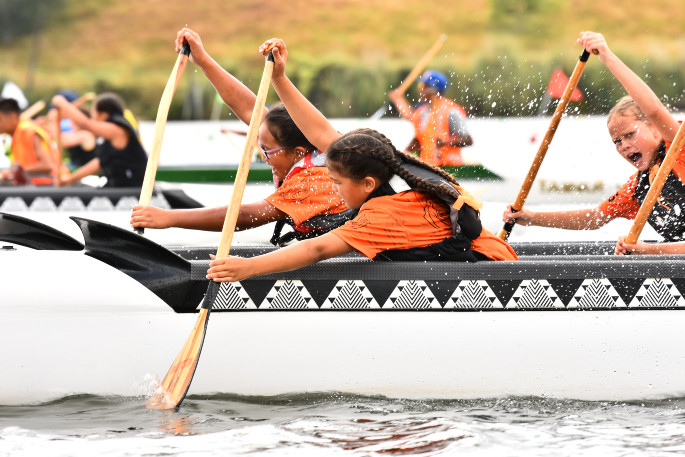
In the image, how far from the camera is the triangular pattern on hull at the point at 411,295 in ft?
13.8

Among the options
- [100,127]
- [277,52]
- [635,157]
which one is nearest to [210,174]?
[100,127]

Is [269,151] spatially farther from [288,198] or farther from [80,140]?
[80,140]

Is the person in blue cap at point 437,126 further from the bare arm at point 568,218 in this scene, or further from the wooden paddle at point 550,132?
the bare arm at point 568,218

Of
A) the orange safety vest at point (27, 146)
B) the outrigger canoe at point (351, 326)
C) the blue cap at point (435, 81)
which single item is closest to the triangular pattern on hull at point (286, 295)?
the outrigger canoe at point (351, 326)

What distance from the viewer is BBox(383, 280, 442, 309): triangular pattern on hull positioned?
4.22 m

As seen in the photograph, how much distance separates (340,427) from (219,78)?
1.88m

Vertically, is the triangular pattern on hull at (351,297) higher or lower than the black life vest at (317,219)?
lower

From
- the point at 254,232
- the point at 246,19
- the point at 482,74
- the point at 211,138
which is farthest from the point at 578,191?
the point at 246,19

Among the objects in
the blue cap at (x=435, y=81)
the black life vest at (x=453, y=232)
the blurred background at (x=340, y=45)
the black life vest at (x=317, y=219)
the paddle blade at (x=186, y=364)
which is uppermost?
the blurred background at (x=340, y=45)

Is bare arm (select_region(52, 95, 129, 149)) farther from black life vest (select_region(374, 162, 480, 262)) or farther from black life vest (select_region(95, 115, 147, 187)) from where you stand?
black life vest (select_region(374, 162, 480, 262))

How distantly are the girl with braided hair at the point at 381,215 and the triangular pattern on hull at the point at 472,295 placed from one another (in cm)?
12

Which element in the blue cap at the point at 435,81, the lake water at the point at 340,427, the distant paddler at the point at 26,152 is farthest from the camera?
the distant paddler at the point at 26,152

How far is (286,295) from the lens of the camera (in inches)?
167

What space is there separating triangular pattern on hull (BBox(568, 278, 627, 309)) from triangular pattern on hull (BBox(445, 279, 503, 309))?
32cm
